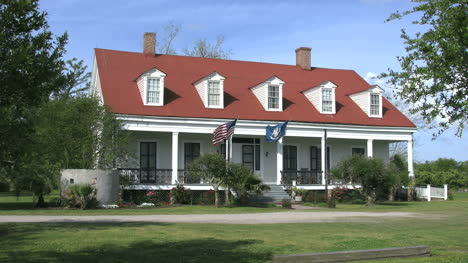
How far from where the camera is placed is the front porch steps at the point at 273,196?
86.8ft

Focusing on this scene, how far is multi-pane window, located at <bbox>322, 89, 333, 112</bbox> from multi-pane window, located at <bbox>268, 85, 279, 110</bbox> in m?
2.94

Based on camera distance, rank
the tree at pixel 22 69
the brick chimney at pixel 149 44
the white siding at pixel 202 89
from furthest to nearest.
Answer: the brick chimney at pixel 149 44
the white siding at pixel 202 89
the tree at pixel 22 69

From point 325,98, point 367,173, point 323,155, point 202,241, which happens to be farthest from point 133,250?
point 325,98

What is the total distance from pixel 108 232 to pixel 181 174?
15.2m

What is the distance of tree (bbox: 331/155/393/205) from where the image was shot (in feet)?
82.3

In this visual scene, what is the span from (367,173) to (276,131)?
4.78 metres

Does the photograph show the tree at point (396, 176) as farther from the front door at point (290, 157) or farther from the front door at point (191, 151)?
the front door at point (191, 151)

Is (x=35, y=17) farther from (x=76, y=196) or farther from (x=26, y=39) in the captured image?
(x=76, y=196)

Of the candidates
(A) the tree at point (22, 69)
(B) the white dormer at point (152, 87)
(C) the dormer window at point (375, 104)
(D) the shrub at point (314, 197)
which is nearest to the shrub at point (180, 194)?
(B) the white dormer at point (152, 87)

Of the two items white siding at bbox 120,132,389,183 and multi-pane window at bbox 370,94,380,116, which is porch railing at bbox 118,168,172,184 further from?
multi-pane window at bbox 370,94,380,116

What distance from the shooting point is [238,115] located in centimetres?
2842

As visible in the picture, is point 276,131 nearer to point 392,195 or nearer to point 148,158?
point 148,158

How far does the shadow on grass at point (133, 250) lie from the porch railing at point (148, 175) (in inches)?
555

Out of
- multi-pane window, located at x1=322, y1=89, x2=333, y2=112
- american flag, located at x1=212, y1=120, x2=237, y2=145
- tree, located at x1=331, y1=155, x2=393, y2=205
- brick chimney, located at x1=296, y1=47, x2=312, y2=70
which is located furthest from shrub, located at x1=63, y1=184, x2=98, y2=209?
brick chimney, located at x1=296, y1=47, x2=312, y2=70
